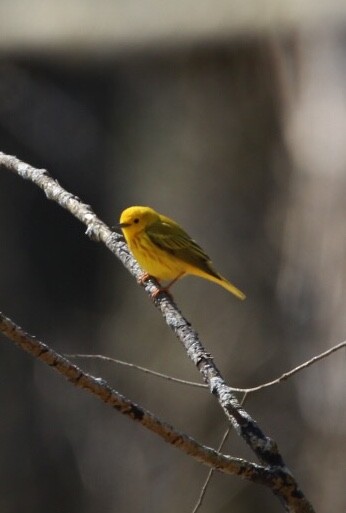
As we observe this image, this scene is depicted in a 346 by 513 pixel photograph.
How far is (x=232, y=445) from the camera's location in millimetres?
6621

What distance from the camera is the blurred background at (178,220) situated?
6.37 metres

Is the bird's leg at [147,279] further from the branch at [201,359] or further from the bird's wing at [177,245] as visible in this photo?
the bird's wing at [177,245]

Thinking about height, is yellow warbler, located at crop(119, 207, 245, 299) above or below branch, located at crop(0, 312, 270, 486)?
above

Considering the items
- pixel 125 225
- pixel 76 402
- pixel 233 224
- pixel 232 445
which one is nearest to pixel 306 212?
pixel 233 224

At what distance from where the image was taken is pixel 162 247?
345 centimetres

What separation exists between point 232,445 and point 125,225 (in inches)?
131

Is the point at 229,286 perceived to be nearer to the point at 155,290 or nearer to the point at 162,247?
the point at 162,247

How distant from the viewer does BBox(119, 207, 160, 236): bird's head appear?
354 centimetres

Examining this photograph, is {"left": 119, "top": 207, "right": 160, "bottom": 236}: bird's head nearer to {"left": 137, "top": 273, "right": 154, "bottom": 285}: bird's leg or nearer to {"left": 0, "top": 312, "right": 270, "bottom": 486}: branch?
{"left": 137, "top": 273, "right": 154, "bottom": 285}: bird's leg

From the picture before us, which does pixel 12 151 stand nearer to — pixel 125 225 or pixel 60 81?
pixel 60 81

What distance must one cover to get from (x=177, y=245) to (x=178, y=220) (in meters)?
3.90

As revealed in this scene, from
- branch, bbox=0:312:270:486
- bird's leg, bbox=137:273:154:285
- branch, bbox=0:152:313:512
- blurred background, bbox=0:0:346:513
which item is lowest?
branch, bbox=0:312:270:486

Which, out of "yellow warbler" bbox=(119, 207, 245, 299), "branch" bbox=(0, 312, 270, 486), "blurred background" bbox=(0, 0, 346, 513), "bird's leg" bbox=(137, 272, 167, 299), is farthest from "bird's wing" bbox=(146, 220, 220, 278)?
"blurred background" bbox=(0, 0, 346, 513)

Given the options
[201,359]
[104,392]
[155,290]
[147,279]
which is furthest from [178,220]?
[104,392]
